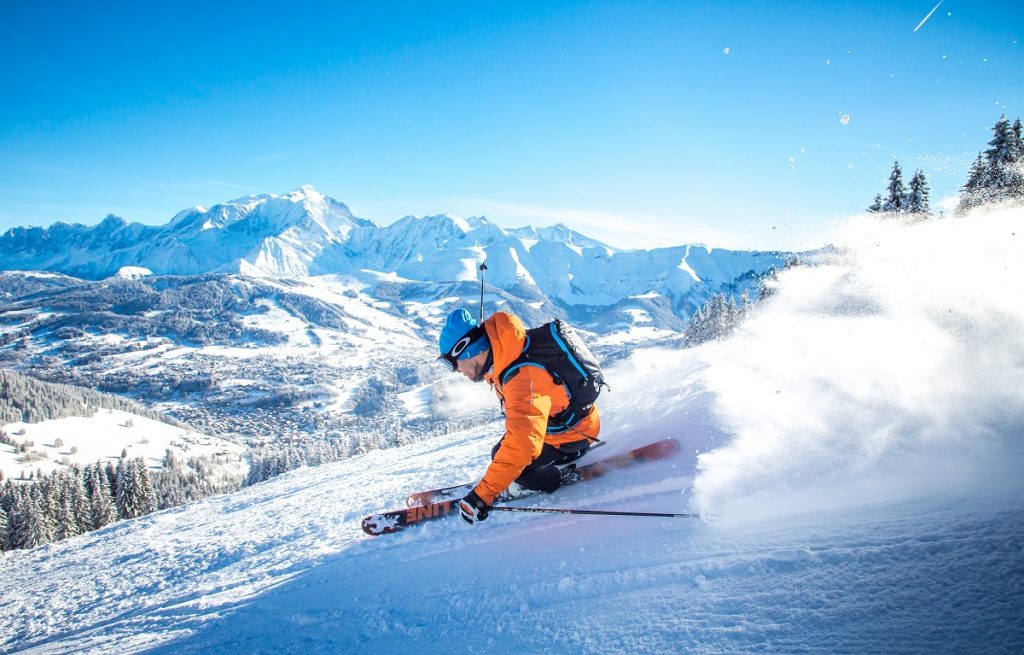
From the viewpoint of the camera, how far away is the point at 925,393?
4477 millimetres

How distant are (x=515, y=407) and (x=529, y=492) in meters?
1.83

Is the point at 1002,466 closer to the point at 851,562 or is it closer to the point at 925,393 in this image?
the point at 925,393

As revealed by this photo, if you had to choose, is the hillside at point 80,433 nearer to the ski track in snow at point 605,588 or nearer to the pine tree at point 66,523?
the pine tree at point 66,523

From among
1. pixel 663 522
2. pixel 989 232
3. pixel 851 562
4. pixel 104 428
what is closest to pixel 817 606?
pixel 851 562

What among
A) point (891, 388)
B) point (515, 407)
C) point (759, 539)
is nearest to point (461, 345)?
point (515, 407)

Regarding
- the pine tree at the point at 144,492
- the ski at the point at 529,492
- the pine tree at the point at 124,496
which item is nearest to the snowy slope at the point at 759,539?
the ski at the point at 529,492

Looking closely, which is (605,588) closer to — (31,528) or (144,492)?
(31,528)

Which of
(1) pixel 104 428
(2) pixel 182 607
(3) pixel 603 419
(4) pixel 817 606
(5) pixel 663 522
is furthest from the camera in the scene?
(1) pixel 104 428

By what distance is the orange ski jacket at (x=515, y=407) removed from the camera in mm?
4332

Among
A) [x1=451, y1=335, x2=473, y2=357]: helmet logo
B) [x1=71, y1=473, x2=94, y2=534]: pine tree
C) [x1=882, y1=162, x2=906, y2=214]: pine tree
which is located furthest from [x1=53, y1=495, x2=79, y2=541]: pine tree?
[x1=882, y1=162, x2=906, y2=214]: pine tree

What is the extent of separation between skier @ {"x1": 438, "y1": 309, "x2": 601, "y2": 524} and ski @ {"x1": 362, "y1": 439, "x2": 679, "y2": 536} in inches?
47.5

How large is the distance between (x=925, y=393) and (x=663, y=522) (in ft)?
9.72

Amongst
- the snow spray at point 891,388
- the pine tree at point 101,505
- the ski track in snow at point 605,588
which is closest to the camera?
the ski track in snow at point 605,588

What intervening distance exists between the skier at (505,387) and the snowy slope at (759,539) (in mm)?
720
